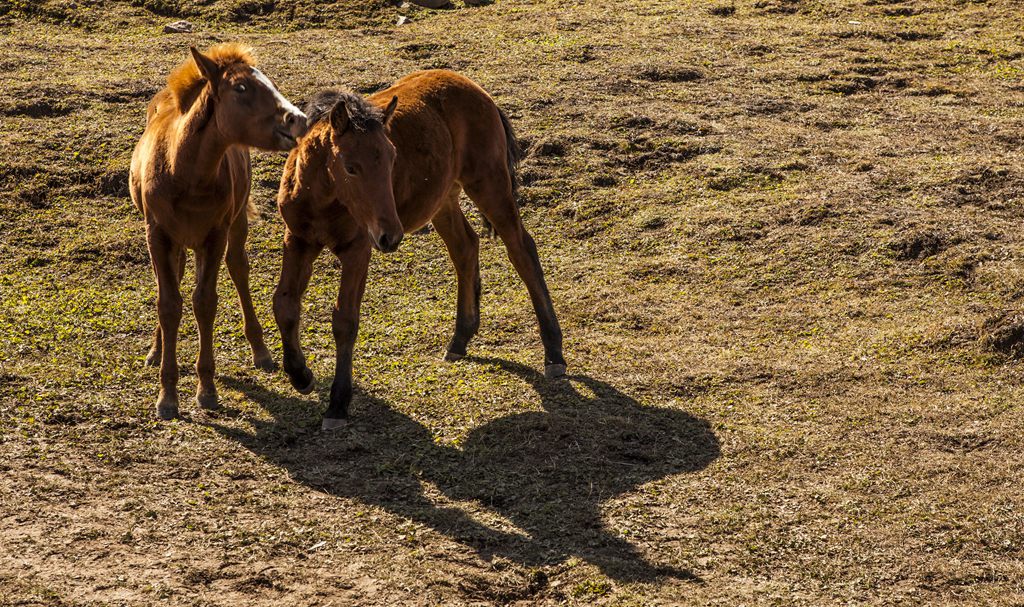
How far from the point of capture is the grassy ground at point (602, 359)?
5789mm

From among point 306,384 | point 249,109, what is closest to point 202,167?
point 249,109

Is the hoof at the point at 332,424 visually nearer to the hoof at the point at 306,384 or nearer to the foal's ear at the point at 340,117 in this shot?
the hoof at the point at 306,384

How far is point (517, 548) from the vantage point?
592cm

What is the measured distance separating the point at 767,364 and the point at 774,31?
867cm

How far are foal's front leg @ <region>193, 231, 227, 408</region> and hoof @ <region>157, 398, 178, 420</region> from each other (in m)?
0.21

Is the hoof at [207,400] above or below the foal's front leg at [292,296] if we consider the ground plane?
below

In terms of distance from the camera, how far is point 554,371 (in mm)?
8156

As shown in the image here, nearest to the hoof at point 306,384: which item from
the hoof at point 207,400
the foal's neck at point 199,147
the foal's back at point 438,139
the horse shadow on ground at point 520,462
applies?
the horse shadow on ground at point 520,462

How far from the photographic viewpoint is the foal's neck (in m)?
7.01

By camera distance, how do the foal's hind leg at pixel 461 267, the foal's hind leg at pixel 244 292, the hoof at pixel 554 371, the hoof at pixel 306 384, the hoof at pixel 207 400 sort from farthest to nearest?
the foal's hind leg at pixel 461 267, the foal's hind leg at pixel 244 292, the hoof at pixel 554 371, the hoof at pixel 207 400, the hoof at pixel 306 384

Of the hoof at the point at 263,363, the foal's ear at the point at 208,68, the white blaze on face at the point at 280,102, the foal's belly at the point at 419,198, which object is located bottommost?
the hoof at the point at 263,363

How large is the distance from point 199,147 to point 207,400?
66.5 inches

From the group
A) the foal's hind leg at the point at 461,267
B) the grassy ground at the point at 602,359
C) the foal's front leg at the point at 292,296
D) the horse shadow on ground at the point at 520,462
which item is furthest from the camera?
the foal's hind leg at the point at 461,267

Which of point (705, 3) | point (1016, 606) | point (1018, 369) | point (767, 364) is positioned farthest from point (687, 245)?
point (705, 3)
